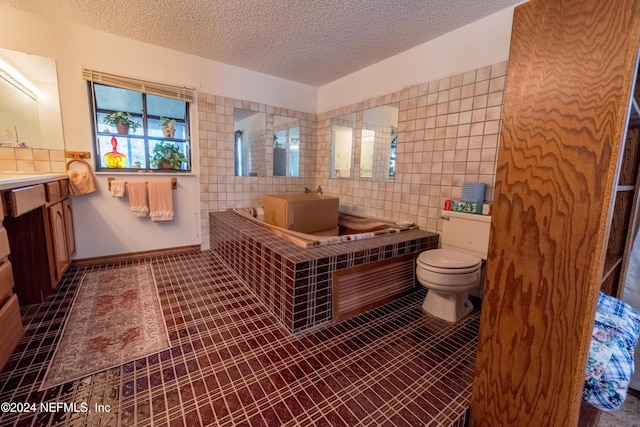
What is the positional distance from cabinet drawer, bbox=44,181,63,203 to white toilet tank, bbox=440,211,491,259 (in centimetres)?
289

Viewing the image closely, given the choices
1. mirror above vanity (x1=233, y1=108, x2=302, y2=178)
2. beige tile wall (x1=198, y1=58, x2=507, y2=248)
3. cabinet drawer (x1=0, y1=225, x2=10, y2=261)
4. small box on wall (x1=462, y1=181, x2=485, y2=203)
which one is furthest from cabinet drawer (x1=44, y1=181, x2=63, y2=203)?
small box on wall (x1=462, y1=181, x2=485, y2=203)

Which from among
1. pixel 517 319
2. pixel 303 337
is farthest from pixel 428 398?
pixel 303 337

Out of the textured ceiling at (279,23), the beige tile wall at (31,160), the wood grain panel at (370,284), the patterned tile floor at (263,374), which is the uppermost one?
the textured ceiling at (279,23)

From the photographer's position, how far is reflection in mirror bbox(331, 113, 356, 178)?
10.4ft

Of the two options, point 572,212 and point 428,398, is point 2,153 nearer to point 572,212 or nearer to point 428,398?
point 428,398

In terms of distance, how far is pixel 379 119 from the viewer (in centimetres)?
282

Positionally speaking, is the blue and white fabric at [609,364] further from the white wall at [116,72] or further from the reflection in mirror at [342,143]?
the white wall at [116,72]

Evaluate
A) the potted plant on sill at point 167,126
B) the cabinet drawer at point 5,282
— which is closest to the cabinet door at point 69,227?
the potted plant on sill at point 167,126

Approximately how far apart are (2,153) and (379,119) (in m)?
3.28

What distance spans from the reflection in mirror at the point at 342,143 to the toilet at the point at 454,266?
1.47 meters

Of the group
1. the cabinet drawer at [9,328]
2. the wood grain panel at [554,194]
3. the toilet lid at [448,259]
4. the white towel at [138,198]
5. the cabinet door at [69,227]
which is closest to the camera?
the wood grain panel at [554,194]

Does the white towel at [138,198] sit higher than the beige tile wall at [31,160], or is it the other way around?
the beige tile wall at [31,160]

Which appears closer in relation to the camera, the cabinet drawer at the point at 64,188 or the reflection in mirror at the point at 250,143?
the cabinet drawer at the point at 64,188

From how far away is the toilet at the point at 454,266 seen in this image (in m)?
1.64
